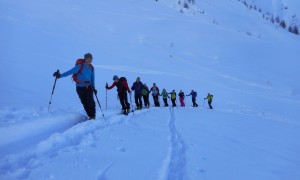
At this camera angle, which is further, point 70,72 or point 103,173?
point 70,72

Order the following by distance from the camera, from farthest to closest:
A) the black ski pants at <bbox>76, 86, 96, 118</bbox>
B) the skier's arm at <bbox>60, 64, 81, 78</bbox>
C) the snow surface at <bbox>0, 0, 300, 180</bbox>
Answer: the black ski pants at <bbox>76, 86, 96, 118</bbox> < the skier's arm at <bbox>60, 64, 81, 78</bbox> < the snow surface at <bbox>0, 0, 300, 180</bbox>

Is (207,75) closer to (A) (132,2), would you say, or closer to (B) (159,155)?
(A) (132,2)

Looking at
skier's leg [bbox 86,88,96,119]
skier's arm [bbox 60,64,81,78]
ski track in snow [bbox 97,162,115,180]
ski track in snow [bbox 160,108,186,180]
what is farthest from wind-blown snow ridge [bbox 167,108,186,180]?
skier's arm [bbox 60,64,81,78]

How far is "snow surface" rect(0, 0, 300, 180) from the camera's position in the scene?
4516 millimetres

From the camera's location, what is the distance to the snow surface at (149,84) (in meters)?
4.52

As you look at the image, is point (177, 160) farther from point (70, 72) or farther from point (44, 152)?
point (70, 72)

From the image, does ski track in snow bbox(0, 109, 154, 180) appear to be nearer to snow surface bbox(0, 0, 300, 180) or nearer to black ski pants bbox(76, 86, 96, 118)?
snow surface bbox(0, 0, 300, 180)

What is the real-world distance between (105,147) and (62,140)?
68 cm

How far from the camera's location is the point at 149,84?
21.0 meters

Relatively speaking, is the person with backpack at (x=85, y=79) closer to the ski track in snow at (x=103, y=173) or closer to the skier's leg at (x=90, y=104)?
the skier's leg at (x=90, y=104)

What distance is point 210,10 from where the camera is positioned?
4297cm

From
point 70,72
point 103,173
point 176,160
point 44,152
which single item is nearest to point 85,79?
point 70,72

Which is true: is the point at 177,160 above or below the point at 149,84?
below

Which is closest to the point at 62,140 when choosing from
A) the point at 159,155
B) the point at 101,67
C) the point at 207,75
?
the point at 159,155
